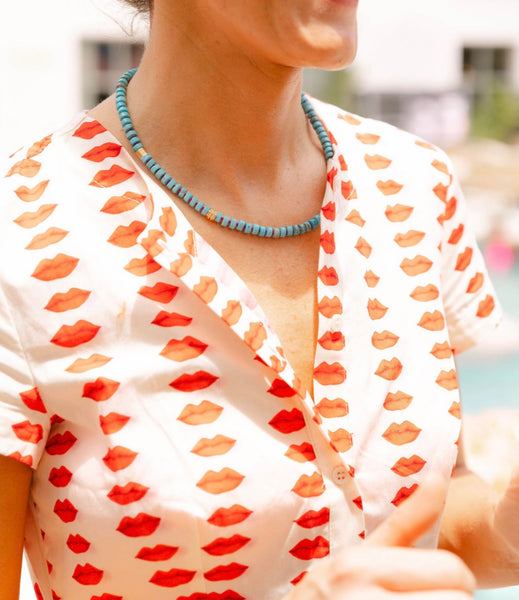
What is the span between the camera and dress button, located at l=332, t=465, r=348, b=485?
103 centimetres

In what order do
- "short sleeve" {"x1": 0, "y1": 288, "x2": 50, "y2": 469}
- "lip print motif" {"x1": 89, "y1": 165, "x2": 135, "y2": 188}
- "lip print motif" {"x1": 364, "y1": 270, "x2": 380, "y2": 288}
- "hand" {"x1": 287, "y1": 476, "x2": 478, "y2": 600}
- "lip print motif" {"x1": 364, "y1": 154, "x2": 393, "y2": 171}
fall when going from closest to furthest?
"hand" {"x1": 287, "y1": 476, "x2": 478, "y2": 600}, "short sleeve" {"x1": 0, "y1": 288, "x2": 50, "y2": 469}, "lip print motif" {"x1": 89, "y1": 165, "x2": 135, "y2": 188}, "lip print motif" {"x1": 364, "y1": 270, "x2": 380, "y2": 288}, "lip print motif" {"x1": 364, "y1": 154, "x2": 393, "y2": 171}

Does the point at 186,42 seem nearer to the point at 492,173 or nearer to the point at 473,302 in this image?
the point at 473,302

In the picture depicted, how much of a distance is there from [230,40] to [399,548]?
645mm

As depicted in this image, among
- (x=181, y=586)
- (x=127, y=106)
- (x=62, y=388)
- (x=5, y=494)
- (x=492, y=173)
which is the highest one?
(x=127, y=106)

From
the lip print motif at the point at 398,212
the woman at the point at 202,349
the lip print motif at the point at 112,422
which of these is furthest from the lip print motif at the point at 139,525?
the lip print motif at the point at 398,212

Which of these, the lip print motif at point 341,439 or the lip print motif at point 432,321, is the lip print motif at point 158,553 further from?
the lip print motif at point 432,321

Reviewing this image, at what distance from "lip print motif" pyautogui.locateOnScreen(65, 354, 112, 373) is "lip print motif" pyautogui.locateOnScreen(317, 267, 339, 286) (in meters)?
0.30

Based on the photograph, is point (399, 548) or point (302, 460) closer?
point (399, 548)

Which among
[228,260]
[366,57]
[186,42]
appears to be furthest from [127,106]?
[366,57]

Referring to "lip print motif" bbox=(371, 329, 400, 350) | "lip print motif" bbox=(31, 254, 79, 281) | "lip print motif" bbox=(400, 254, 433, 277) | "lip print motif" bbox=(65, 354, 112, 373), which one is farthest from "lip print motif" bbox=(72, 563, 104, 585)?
"lip print motif" bbox=(400, 254, 433, 277)

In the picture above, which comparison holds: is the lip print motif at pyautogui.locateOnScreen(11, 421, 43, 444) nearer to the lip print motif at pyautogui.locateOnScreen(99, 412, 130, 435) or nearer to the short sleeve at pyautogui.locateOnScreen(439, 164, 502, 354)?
the lip print motif at pyautogui.locateOnScreen(99, 412, 130, 435)

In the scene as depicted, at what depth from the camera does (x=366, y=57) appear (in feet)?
45.0

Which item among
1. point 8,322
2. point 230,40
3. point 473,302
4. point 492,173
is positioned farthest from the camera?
point 492,173

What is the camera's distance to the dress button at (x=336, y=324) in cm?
110
